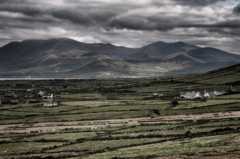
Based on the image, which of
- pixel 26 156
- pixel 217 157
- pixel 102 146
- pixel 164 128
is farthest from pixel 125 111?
pixel 217 157

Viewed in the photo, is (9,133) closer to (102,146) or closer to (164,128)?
(102,146)

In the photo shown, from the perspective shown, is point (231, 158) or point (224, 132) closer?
point (231, 158)

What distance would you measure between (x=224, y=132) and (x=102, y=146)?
24170mm

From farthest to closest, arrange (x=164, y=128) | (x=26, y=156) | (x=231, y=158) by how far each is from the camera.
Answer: (x=164, y=128)
(x=26, y=156)
(x=231, y=158)

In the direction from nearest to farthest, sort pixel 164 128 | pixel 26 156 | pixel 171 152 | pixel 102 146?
pixel 171 152, pixel 26 156, pixel 102 146, pixel 164 128

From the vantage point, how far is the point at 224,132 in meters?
51.5

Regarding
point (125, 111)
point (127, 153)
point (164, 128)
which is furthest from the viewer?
point (125, 111)

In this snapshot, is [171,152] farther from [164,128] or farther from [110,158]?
[164,128]

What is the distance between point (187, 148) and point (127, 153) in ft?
29.8

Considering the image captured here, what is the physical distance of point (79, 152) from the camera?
149 feet

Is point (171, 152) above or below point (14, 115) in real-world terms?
above

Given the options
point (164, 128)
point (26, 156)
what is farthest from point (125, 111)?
point (26, 156)

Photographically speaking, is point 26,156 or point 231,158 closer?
point 231,158

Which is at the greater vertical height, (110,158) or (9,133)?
(110,158)
